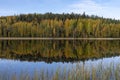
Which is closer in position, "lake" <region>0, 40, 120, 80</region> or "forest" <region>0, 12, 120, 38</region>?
"lake" <region>0, 40, 120, 80</region>

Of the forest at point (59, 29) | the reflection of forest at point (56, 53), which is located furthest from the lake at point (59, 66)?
the forest at point (59, 29)

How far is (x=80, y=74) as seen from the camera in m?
20.2

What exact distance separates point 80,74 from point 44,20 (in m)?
128

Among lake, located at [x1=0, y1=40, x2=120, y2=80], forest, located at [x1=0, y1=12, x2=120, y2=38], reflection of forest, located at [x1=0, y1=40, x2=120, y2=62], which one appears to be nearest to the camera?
lake, located at [x1=0, y1=40, x2=120, y2=80]

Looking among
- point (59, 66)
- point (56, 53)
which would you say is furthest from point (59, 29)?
point (59, 66)

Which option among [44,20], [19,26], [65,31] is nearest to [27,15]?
[44,20]

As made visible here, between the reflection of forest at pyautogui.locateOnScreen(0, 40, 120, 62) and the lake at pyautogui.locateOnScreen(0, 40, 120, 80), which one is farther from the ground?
the lake at pyautogui.locateOnScreen(0, 40, 120, 80)

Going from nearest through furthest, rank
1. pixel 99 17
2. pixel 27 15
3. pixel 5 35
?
pixel 5 35, pixel 27 15, pixel 99 17

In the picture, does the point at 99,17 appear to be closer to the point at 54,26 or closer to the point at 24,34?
the point at 54,26

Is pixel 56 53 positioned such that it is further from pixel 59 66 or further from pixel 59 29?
pixel 59 29

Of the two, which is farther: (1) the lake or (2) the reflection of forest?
(2) the reflection of forest

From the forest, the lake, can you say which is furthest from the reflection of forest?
the forest

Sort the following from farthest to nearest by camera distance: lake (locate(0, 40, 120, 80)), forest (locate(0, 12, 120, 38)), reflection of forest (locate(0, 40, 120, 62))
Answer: forest (locate(0, 12, 120, 38))
reflection of forest (locate(0, 40, 120, 62))
lake (locate(0, 40, 120, 80))

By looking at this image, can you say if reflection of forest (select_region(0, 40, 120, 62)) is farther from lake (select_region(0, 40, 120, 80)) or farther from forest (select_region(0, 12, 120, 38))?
forest (select_region(0, 12, 120, 38))
